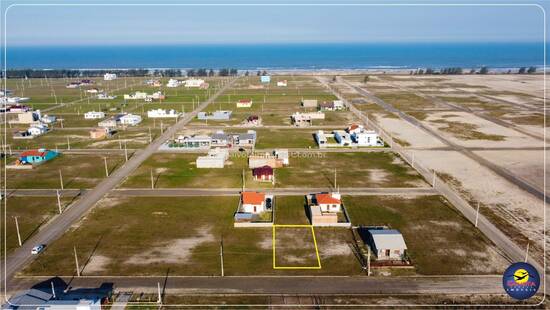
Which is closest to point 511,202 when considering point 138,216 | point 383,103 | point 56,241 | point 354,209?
point 354,209

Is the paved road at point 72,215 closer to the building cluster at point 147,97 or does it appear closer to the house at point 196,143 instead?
the house at point 196,143

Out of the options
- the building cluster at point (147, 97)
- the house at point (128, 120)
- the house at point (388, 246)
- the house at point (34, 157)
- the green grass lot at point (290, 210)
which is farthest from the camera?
the building cluster at point (147, 97)

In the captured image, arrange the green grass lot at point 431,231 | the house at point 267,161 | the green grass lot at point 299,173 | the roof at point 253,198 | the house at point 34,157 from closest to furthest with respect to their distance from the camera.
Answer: the green grass lot at point 431,231
the roof at point 253,198
the green grass lot at point 299,173
the house at point 267,161
the house at point 34,157

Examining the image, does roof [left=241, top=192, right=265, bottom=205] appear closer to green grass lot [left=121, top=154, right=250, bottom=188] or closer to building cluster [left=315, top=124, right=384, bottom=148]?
green grass lot [left=121, top=154, right=250, bottom=188]

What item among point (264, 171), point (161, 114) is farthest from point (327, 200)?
point (161, 114)

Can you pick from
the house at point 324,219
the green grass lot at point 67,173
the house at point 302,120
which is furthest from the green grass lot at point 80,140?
the house at point 324,219

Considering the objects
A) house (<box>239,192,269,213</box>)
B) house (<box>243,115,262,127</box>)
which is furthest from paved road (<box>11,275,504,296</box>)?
house (<box>243,115,262,127</box>)

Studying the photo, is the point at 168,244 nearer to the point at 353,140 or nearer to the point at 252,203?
the point at 252,203
